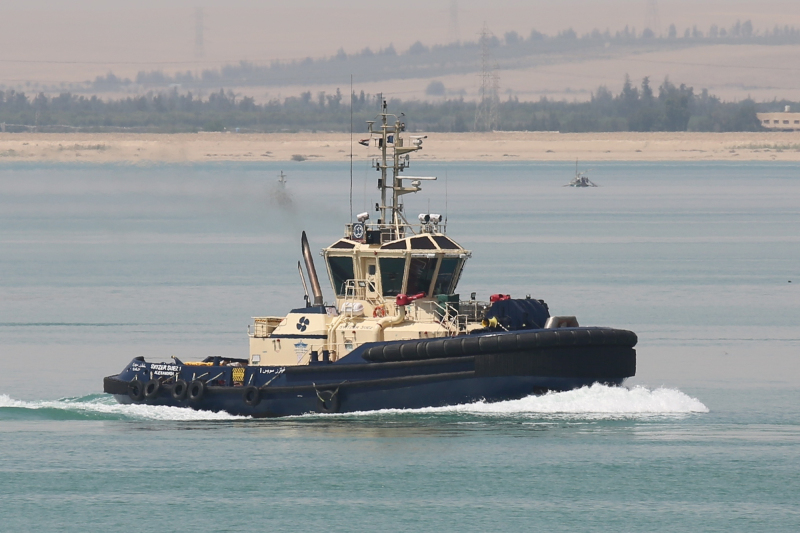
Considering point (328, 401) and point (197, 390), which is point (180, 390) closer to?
point (197, 390)

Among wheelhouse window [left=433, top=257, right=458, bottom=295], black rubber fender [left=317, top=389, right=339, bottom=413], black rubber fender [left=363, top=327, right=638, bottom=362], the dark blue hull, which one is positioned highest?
wheelhouse window [left=433, top=257, right=458, bottom=295]

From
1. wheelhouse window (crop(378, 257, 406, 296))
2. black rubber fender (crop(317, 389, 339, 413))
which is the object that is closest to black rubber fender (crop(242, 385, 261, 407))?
black rubber fender (crop(317, 389, 339, 413))

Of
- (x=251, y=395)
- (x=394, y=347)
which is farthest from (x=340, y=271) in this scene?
(x=251, y=395)

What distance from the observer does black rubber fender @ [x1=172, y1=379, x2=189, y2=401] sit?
3466cm

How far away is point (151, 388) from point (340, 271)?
515 cm

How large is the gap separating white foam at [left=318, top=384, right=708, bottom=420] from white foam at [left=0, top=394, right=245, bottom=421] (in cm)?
418

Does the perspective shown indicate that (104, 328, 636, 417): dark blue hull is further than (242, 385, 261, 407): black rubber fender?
No

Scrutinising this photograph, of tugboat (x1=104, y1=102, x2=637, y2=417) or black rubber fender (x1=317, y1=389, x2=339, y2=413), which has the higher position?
tugboat (x1=104, y1=102, x2=637, y2=417)

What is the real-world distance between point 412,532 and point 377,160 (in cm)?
1036

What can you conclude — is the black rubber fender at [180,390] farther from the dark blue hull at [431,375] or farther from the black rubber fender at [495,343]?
the black rubber fender at [495,343]

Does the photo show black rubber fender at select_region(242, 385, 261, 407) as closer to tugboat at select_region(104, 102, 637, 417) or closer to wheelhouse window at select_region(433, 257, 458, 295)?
tugboat at select_region(104, 102, 637, 417)

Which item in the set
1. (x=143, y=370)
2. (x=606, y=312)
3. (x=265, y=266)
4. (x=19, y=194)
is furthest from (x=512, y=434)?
(x=19, y=194)

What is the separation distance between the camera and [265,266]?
238 ft

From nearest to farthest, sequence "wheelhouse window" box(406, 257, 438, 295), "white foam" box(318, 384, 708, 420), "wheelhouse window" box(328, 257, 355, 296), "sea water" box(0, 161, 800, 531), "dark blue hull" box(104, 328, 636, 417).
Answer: "sea water" box(0, 161, 800, 531), "dark blue hull" box(104, 328, 636, 417), "white foam" box(318, 384, 708, 420), "wheelhouse window" box(406, 257, 438, 295), "wheelhouse window" box(328, 257, 355, 296)
